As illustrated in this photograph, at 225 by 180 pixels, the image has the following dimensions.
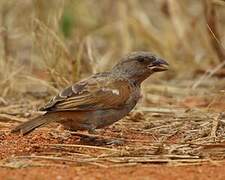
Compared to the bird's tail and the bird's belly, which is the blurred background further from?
the bird's tail

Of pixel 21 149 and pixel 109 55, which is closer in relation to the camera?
pixel 21 149

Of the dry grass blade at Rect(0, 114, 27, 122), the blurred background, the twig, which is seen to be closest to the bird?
the twig

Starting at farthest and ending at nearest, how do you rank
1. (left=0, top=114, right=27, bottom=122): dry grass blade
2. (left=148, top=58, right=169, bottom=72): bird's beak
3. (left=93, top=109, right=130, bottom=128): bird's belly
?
1. (left=0, top=114, right=27, bottom=122): dry grass blade
2. (left=148, top=58, right=169, bottom=72): bird's beak
3. (left=93, top=109, right=130, bottom=128): bird's belly

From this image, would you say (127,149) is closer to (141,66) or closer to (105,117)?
(105,117)

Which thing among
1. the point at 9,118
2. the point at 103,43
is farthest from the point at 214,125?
the point at 103,43

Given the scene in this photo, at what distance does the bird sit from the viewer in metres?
6.13

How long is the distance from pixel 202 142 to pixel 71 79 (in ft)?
9.76

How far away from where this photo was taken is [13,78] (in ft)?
29.3

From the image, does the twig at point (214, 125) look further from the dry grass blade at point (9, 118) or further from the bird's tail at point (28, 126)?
the dry grass blade at point (9, 118)

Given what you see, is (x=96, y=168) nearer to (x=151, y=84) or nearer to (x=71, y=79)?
(x=71, y=79)

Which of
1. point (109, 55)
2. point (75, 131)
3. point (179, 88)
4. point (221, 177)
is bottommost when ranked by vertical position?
point (221, 177)

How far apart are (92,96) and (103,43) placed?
7.35 meters

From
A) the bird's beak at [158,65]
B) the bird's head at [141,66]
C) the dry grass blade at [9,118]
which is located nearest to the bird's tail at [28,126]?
the bird's head at [141,66]

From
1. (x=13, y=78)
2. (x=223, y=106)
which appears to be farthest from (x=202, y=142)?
(x=13, y=78)
